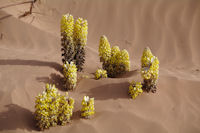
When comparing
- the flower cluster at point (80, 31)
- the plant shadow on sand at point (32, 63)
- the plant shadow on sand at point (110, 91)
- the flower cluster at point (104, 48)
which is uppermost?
the flower cluster at point (80, 31)

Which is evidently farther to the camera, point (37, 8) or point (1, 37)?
point (37, 8)

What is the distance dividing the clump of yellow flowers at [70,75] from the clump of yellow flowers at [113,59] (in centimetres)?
94

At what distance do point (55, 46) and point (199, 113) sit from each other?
16.4ft

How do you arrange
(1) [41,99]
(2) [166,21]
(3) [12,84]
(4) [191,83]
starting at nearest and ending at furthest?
(1) [41,99]
(3) [12,84]
(4) [191,83]
(2) [166,21]

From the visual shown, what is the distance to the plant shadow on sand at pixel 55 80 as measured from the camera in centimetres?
390

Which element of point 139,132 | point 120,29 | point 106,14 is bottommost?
point 139,132

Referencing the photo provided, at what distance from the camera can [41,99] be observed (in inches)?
112

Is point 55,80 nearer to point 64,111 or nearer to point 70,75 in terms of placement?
point 70,75

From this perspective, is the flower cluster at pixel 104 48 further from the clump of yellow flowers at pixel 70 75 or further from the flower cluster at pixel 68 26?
the clump of yellow flowers at pixel 70 75

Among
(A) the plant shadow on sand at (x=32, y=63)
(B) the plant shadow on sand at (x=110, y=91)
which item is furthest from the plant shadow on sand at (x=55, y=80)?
(B) the plant shadow on sand at (x=110, y=91)

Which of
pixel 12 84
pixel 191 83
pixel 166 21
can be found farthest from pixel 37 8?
pixel 191 83

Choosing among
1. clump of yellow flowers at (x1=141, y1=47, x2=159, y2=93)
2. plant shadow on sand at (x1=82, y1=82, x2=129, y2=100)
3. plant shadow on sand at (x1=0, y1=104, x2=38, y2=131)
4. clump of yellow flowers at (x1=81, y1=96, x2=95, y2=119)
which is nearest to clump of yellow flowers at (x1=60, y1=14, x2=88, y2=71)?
plant shadow on sand at (x1=82, y1=82, x2=129, y2=100)

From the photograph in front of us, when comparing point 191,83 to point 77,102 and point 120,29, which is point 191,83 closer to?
point 77,102

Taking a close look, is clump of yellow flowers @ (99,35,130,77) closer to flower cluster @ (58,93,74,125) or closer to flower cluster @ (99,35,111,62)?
flower cluster @ (99,35,111,62)
